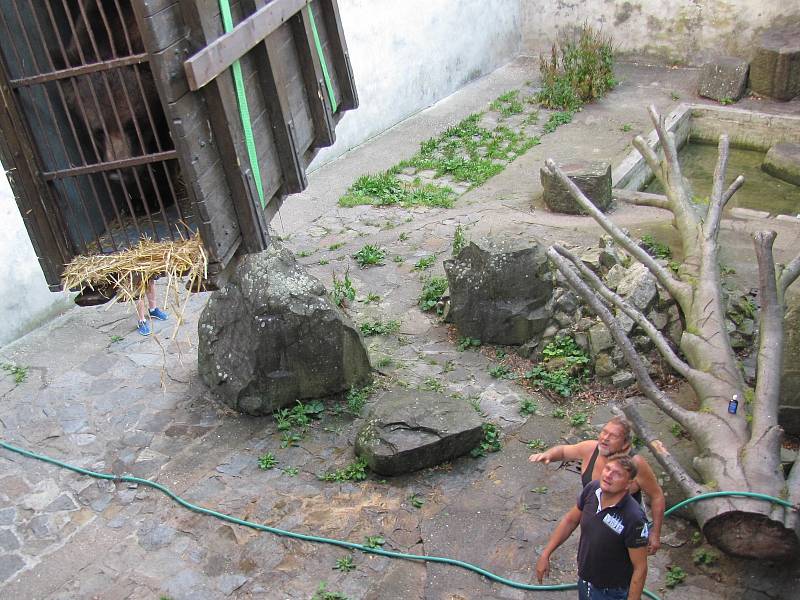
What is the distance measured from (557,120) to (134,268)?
404 inches

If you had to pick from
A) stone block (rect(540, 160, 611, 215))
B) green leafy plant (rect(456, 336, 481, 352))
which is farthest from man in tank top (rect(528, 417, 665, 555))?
stone block (rect(540, 160, 611, 215))

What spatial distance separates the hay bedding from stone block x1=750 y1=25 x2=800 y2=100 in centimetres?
1199

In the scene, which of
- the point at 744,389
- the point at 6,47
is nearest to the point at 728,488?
the point at 744,389

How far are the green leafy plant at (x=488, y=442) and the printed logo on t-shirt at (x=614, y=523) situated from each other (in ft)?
6.54

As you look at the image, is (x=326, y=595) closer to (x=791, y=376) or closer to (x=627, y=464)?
(x=627, y=464)

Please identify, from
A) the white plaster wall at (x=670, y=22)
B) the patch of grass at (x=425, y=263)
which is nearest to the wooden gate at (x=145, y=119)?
the patch of grass at (x=425, y=263)

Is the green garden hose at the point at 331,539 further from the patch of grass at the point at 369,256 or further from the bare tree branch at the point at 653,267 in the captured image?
the patch of grass at the point at 369,256

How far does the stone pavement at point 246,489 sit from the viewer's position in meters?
4.89

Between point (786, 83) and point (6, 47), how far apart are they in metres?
12.6

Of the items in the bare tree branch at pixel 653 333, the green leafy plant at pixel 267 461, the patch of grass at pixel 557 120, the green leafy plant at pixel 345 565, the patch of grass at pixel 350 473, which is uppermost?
the bare tree branch at pixel 653 333

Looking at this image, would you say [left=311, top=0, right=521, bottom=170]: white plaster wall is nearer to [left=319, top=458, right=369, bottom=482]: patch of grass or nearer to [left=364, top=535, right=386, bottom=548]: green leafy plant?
[left=319, top=458, right=369, bottom=482]: patch of grass

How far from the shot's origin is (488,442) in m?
5.96

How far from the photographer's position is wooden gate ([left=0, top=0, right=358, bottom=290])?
11.2ft

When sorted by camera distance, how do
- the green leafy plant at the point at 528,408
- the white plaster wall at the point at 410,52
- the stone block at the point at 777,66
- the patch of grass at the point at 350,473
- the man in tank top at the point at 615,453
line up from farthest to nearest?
1. the stone block at the point at 777,66
2. the white plaster wall at the point at 410,52
3. the green leafy plant at the point at 528,408
4. the patch of grass at the point at 350,473
5. the man in tank top at the point at 615,453
